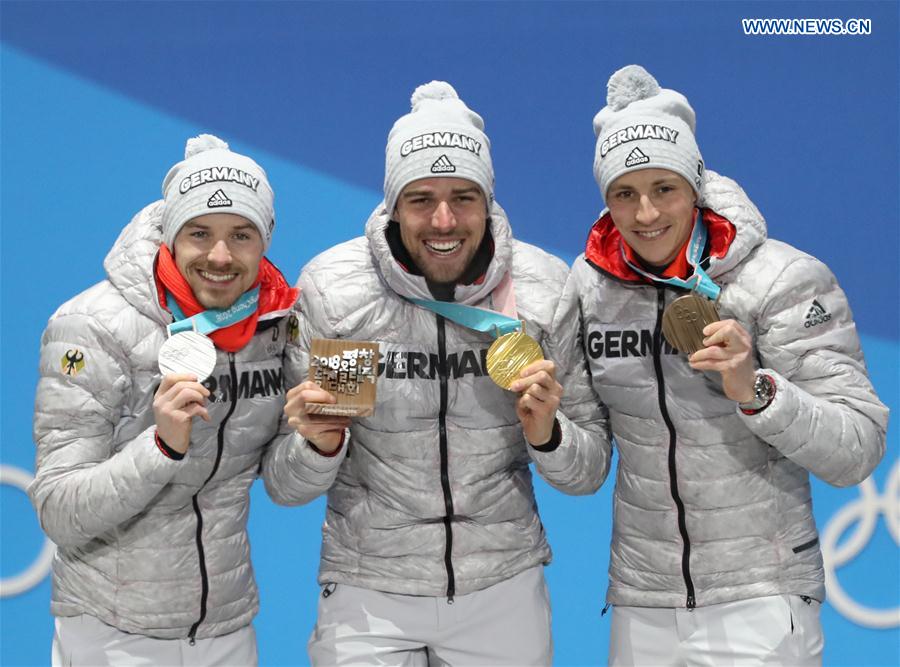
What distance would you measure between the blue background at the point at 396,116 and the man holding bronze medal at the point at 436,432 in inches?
60.6

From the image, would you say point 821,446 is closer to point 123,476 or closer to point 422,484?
point 422,484

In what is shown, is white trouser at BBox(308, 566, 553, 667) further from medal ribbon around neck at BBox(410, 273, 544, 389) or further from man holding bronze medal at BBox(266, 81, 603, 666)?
medal ribbon around neck at BBox(410, 273, 544, 389)

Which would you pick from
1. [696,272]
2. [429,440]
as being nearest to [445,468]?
[429,440]

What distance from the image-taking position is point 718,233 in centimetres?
297

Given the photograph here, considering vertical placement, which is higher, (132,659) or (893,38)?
(893,38)

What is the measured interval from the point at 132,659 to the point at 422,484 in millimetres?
839

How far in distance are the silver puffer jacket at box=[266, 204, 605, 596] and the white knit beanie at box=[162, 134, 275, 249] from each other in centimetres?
26

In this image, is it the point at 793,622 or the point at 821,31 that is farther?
the point at 821,31

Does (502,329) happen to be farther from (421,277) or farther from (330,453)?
(330,453)

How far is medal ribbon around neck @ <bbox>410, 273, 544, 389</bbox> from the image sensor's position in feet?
9.48

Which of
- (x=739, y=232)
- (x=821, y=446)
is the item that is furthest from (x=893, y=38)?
(x=821, y=446)

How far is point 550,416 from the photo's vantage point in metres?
2.89

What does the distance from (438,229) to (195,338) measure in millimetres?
648

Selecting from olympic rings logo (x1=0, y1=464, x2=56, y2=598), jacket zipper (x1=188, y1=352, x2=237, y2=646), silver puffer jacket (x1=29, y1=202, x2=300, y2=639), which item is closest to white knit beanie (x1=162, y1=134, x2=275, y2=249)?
silver puffer jacket (x1=29, y1=202, x2=300, y2=639)
